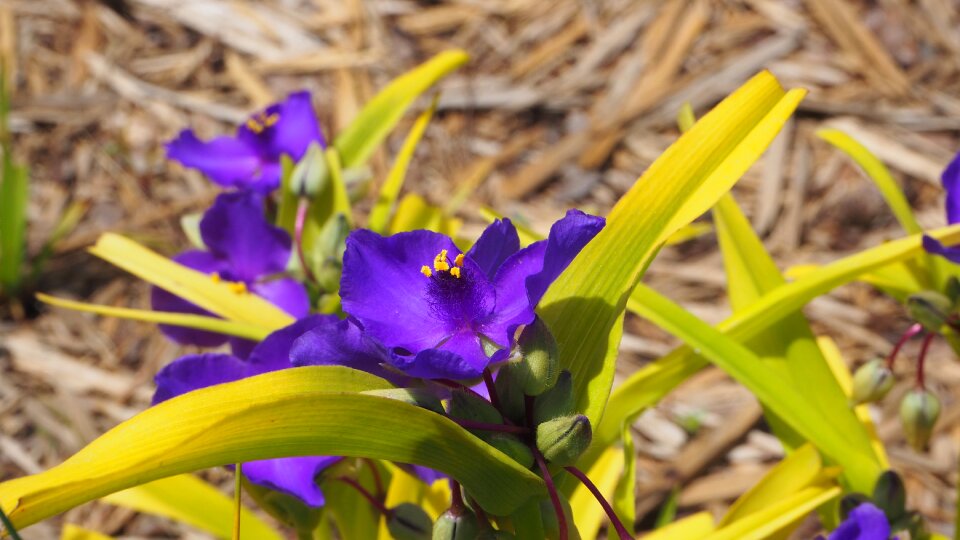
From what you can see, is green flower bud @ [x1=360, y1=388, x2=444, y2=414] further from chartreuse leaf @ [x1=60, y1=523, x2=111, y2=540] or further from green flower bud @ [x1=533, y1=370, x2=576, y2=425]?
chartreuse leaf @ [x1=60, y1=523, x2=111, y2=540]

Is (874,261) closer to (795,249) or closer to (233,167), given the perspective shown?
(233,167)

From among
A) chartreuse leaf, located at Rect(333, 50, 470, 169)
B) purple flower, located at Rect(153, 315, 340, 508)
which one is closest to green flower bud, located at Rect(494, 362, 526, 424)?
purple flower, located at Rect(153, 315, 340, 508)

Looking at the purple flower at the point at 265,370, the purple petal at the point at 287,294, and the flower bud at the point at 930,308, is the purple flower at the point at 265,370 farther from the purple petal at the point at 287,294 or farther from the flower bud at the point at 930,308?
the flower bud at the point at 930,308

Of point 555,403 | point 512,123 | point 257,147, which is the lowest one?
point 555,403

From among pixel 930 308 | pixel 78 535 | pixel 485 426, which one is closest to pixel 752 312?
pixel 930 308

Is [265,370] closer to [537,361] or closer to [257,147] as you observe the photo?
[537,361]

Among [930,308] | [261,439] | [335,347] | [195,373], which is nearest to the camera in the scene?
[261,439]
